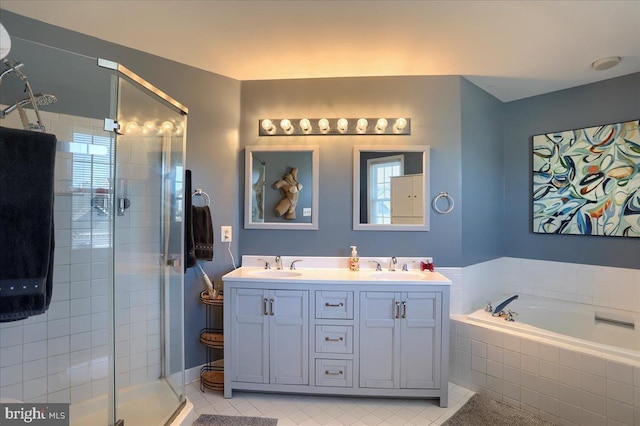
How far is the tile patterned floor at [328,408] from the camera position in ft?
5.77

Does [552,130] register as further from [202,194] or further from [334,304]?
[202,194]

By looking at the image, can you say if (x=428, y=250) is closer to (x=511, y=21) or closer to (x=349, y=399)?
(x=349, y=399)

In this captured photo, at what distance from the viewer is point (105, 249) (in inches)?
69.0

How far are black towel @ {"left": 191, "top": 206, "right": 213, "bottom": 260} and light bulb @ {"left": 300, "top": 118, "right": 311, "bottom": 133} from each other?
3.42 feet

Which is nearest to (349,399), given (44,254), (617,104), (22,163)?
(44,254)

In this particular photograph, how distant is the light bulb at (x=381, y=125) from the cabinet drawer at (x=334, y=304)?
135 centimetres

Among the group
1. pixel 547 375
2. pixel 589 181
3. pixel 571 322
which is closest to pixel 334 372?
pixel 547 375

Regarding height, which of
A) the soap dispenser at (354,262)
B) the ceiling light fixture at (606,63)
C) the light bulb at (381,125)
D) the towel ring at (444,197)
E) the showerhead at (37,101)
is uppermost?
the ceiling light fixture at (606,63)

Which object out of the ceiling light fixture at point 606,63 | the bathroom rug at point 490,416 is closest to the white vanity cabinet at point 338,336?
the bathroom rug at point 490,416

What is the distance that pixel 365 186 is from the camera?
2334 millimetres

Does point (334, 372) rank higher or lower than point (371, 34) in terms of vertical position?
lower

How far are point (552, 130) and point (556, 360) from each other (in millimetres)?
2005

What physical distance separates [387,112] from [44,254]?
2348mm

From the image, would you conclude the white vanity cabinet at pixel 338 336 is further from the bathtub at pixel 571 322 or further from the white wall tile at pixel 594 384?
the white wall tile at pixel 594 384
